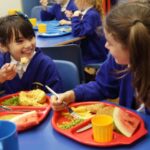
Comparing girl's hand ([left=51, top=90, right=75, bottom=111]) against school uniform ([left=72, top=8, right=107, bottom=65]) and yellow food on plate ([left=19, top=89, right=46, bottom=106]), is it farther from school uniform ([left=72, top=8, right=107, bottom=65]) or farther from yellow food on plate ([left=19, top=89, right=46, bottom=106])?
school uniform ([left=72, top=8, right=107, bottom=65])

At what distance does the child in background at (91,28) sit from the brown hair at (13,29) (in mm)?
1129

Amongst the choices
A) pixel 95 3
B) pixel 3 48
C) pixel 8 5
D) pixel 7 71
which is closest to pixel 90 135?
pixel 7 71

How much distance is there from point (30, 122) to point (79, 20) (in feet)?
6.38

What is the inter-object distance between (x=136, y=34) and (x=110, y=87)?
0.48 m

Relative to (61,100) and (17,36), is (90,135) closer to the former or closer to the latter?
(61,100)

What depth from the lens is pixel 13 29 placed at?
173 centimetres

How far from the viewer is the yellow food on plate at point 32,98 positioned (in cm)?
131

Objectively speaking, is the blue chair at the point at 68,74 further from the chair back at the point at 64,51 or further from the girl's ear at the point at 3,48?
the chair back at the point at 64,51

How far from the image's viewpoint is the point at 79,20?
115 inches

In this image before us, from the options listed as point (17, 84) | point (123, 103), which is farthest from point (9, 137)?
point (17, 84)

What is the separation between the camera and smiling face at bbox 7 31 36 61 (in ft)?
5.64

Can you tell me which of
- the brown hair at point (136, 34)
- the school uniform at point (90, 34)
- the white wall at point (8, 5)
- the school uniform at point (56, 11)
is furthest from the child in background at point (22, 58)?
the white wall at point (8, 5)

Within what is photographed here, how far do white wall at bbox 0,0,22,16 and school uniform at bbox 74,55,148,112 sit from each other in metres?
3.75

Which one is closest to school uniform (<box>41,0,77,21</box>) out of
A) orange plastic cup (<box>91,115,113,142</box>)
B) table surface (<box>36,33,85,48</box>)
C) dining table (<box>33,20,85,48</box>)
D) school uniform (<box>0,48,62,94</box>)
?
dining table (<box>33,20,85,48</box>)
